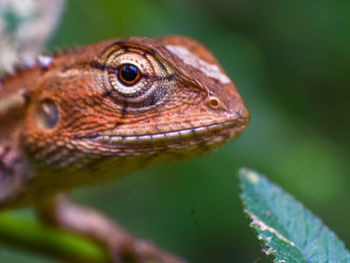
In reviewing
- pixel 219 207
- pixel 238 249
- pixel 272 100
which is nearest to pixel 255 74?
pixel 272 100

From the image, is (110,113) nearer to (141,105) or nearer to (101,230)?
(141,105)

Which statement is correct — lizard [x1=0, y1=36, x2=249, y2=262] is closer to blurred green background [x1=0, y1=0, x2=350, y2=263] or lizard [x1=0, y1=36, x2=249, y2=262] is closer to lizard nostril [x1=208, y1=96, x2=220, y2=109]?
lizard nostril [x1=208, y1=96, x2=220, y2=109]

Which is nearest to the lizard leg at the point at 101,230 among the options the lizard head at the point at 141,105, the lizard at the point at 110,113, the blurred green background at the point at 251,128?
the blurred green background at the point at 251,128

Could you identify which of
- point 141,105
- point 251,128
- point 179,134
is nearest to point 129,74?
point 141,105

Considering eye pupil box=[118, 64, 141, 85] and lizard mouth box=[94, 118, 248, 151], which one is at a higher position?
eye pupil box=[118, 64, 141, 85]

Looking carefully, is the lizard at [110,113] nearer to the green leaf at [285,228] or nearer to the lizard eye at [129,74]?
the lizard eye at [129,74]

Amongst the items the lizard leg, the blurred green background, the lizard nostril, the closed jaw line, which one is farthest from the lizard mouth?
the blurred green background
